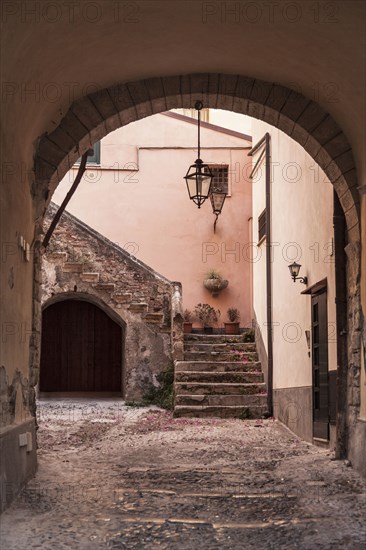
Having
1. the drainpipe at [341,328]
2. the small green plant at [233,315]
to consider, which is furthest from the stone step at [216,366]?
the drainpipe at [341,328]

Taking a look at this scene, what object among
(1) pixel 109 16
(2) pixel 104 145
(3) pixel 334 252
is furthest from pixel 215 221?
(1) pixel 109 16

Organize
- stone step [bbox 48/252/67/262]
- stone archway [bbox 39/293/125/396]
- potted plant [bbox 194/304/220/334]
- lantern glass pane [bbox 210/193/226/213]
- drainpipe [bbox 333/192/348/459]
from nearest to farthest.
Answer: drainpipe [bbox 333/192/348/459]
lantern glass pane [bbox 210/193/226/213]
stone step [bbox 48/252/67/262]
stone archway [bbox 39/293/125/396]
potted plant [bbox 194/304/220/334]

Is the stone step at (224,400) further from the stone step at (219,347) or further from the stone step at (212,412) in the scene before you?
the stone step at (219,347)

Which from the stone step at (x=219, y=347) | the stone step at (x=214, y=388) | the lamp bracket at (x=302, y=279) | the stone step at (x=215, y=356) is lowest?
the stone step at (x=214, y=388)

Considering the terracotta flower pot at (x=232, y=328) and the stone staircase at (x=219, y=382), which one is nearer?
the stone staircase at (x=219, y=382)

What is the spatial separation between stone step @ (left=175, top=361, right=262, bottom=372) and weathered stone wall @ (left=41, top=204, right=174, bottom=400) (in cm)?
93

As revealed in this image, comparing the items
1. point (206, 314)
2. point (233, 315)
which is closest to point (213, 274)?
point (206, 314)

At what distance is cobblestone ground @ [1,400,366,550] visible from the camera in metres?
4.14

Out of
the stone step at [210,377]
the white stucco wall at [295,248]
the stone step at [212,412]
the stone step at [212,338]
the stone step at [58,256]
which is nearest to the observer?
the white stucco wall at [295,248]

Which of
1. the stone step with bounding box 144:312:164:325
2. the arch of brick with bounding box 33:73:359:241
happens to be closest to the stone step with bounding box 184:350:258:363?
the stone step with bounding box 144:312:164:325

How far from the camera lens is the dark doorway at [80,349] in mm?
15328

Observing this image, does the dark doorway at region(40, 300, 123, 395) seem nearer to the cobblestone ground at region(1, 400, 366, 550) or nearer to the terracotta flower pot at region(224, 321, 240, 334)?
the terracotta flower pot at region(224, 321, 240, 334)

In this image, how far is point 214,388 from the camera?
1150 centimetres

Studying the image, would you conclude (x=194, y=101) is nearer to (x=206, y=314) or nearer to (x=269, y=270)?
(x=269, y=270)
